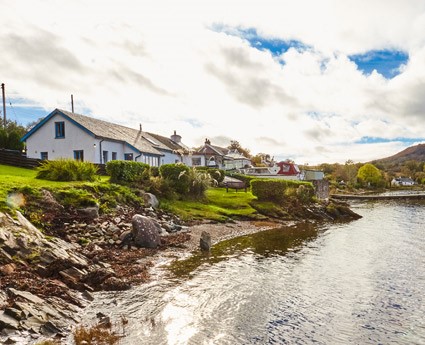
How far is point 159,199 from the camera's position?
1102 inches

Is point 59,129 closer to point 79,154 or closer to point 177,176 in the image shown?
point 79,154

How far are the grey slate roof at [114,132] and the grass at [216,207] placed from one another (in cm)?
1519

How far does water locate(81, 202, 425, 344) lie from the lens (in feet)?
28.5

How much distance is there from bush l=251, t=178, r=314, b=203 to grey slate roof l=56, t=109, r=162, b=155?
17032 mm

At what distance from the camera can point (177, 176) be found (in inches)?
1219

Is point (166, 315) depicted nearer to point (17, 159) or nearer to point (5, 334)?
point (5, 334)

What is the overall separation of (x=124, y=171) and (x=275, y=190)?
18.0 m

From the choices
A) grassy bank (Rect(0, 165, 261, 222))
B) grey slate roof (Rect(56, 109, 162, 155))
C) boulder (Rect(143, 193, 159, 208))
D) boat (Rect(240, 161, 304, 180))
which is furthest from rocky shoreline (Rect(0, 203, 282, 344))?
boat (Rect(240, 161, 304, 180))

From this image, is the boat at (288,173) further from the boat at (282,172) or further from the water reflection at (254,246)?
the water reflection at (254,246)

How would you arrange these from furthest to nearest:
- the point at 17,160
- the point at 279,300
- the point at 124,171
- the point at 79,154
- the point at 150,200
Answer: the point at 79,154, the point at 17,160, the point at 124,171, the point at 150,200, the point at 279,300

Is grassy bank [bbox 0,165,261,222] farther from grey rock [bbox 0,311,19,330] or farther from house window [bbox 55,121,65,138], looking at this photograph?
house window [bbox 55,121,65,138]

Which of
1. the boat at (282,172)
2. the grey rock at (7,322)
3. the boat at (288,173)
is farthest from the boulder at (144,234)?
the boat at (282,172)

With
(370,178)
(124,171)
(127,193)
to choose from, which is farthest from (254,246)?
(370,178)

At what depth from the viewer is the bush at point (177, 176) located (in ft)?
101
